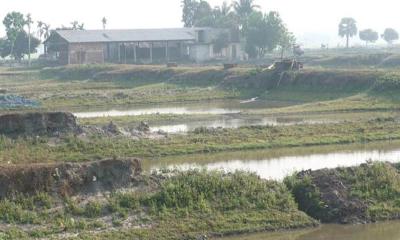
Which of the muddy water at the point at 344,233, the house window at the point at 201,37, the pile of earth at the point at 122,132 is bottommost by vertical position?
the muddy water at the point at 344,233

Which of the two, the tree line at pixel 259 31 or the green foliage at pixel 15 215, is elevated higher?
the tree line at pixel 259 31

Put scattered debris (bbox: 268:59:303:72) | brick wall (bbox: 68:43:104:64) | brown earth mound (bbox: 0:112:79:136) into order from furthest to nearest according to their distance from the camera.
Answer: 1. brick wall (bbox: 68:43:104:64)
2. scattered debris (bbox: 268:59:303:72)
3. brown earth mound (bbox: 0:112:79:136)

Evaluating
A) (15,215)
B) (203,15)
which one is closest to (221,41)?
(203,15)

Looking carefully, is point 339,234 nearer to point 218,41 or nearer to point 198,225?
point 198,225

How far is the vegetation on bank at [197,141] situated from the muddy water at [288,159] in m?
0.93

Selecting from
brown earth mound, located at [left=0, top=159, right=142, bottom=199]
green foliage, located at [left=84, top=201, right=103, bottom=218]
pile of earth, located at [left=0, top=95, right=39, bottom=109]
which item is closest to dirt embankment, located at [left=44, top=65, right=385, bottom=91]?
pile of earth, located at [left=0, top=95, right=39, bottom=109]

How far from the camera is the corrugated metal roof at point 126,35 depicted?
89.9 m

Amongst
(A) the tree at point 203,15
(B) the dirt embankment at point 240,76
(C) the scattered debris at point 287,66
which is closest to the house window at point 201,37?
Result: (A) the tree at point 203,15

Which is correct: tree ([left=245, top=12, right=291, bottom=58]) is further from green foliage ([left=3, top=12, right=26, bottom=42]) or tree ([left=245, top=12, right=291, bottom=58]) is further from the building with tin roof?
green foliage ([left=3, top=12, right=26, bottom=42])

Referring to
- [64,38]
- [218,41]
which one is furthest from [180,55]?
[64,38]

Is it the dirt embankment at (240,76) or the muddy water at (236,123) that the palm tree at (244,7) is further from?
the muddy water at (236,123)

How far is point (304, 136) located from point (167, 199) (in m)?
15.1

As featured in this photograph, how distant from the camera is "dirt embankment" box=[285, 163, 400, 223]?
20875 mm

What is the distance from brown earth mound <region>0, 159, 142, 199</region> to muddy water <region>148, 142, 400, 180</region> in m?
5.95
